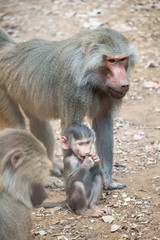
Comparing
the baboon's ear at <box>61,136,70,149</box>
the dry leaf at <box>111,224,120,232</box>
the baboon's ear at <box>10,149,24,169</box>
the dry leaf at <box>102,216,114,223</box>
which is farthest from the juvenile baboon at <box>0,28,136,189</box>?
the baboon's ear at <box>10,149,24,169</box>

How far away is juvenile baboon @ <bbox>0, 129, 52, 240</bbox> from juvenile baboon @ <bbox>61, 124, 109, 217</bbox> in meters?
1.18

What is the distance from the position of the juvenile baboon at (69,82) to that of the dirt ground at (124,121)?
1.58ft

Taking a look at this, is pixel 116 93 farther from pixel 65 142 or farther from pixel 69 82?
pixel 65 142

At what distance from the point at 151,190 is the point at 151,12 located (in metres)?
6.72

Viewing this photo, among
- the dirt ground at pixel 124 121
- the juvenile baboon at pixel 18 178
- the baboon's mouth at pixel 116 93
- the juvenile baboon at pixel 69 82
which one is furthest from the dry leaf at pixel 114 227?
the baboon's mouth at pixel 116 93

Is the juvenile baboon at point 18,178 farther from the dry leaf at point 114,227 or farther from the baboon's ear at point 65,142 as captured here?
the baboon's ear at point 65,142

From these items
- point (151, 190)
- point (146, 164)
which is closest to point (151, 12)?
point (146, 164)

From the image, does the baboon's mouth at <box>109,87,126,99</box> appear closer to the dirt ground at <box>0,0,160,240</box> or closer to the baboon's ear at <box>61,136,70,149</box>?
the baboon's ear at <box>61,136,70,149</box>

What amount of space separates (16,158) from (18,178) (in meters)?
0.16

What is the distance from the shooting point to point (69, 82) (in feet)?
16.6

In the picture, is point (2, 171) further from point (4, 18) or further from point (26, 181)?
point (4, 18)

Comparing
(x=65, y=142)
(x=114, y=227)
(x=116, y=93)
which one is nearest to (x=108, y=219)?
(x=114, y=227)

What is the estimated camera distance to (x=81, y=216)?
493cm

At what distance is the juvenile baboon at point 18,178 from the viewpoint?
3463mm
